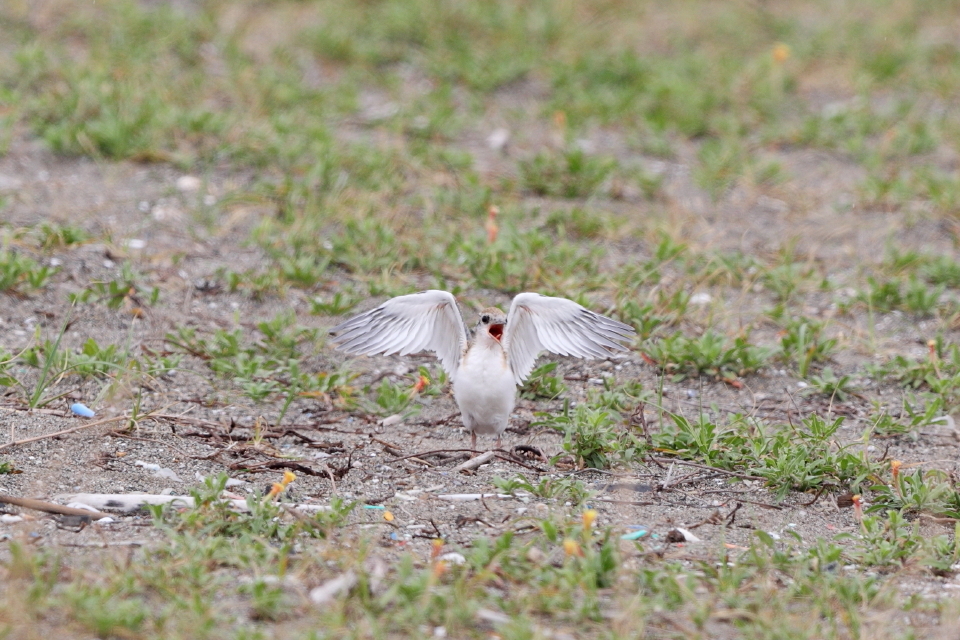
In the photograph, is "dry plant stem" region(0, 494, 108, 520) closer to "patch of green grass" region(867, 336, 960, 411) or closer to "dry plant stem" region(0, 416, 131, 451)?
"dry plant stem" region(0, 416, 131, 451)

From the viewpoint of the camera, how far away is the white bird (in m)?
4.51

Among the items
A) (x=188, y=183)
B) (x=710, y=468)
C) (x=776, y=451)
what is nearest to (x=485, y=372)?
(x=710, y=468)

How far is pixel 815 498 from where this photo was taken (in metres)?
4.18

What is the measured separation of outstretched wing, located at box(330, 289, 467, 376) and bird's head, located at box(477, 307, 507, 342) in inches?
4.0

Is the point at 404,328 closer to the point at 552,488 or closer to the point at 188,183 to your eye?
the point at 552,488

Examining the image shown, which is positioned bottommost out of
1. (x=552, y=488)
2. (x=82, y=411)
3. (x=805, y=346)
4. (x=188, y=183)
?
(x=82, y=411)

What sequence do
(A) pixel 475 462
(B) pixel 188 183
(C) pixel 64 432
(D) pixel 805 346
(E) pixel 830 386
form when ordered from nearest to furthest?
(C) pixel 64 432
(A) pixel 475 462
(E) pixel 830 386
(D) pixel 805 346
(B) pixel 188 183

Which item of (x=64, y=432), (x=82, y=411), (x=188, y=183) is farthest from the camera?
(x=188, y=183)

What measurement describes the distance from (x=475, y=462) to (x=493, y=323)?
562 mm

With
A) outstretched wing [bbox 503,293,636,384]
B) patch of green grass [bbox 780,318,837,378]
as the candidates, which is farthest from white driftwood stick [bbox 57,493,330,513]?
patch of green grass [bbox 780,318,837,378]

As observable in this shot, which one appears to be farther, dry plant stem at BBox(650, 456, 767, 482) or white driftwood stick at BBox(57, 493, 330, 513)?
dry plant stem at BBox(650, 456, 767, 482)

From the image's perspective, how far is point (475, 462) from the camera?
4.43 metres

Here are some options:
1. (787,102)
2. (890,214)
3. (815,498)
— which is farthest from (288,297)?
(787,102)

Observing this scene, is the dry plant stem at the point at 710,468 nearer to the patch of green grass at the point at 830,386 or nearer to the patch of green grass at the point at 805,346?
the patch of green grass at the point at 830,386
